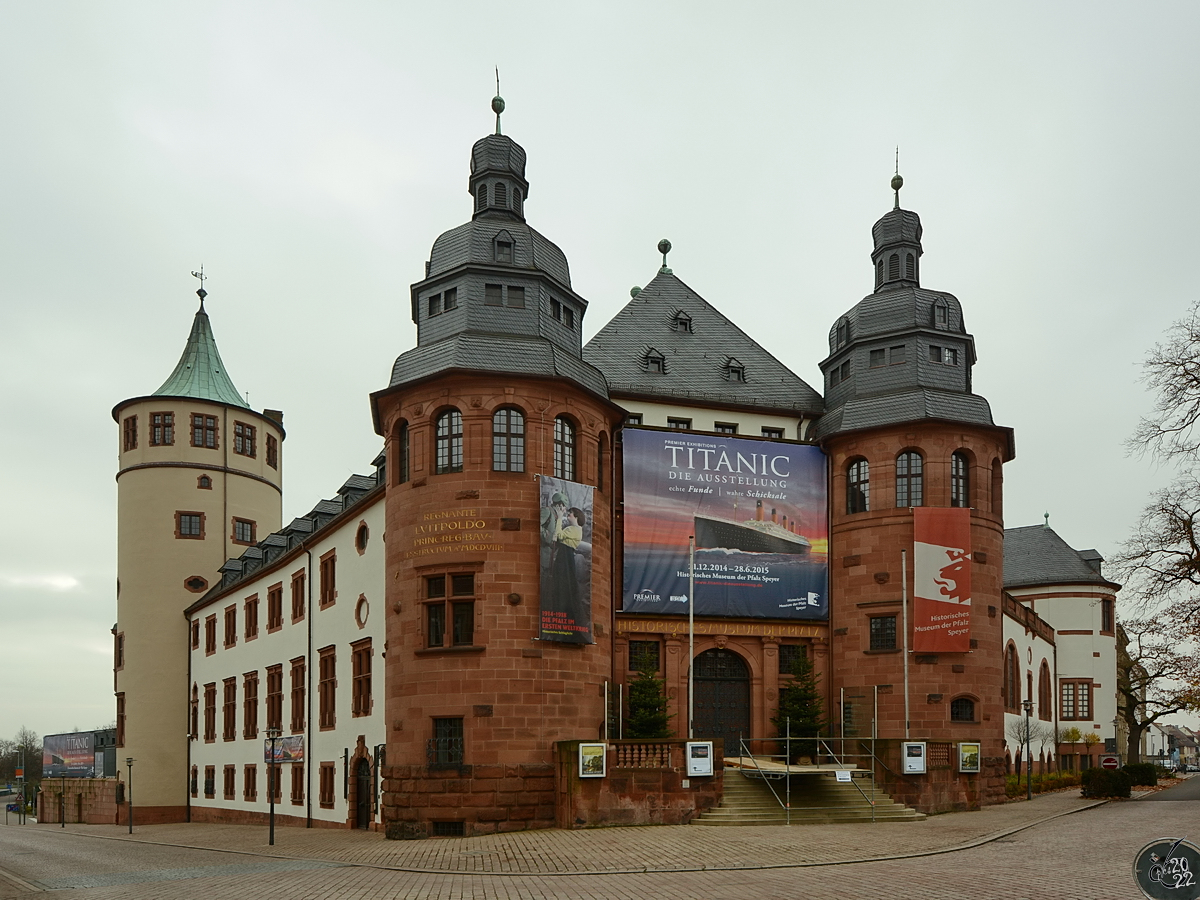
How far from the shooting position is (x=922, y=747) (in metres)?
32.7

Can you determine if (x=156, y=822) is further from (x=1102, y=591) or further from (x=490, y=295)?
(x=1102, y=591)

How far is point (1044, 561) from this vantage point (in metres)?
71.1

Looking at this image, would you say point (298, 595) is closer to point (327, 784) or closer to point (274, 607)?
point (274, 607)

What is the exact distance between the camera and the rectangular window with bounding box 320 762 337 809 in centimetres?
3981

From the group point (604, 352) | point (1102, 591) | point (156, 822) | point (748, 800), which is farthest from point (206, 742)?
point (1102, 591)

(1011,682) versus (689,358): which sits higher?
(689,358)

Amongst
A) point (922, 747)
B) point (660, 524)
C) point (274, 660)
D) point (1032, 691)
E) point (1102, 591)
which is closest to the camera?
point (922, 747)

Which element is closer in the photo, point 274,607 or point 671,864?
point 671,864

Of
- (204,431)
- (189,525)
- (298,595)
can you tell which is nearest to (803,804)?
(298,595)

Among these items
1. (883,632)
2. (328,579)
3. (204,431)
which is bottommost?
(883,632)

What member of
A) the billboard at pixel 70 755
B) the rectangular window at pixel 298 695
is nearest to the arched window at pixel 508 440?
the rectangular window at pixel 298 695

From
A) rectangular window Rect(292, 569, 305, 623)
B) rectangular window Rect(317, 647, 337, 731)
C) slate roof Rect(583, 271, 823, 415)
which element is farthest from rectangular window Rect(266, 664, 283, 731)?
slate roof Rect(583, 271, 823, 415)

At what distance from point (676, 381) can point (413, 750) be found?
1540 cm

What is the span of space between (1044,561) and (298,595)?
44.5m
